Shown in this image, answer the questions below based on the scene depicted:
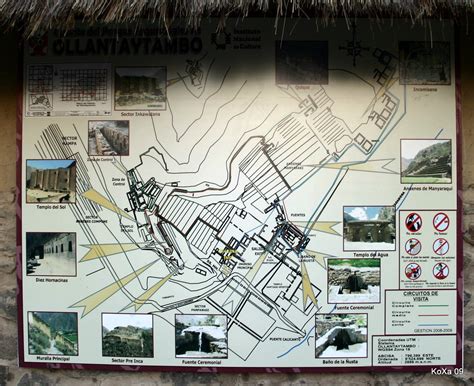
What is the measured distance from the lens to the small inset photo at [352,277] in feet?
10.2

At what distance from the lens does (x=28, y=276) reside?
126 inches

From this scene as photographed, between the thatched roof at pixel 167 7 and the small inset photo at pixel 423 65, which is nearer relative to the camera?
the thatched roof at pixel 167 7

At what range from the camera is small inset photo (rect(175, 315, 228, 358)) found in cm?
314

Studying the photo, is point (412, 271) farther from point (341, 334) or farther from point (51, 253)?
point (51, 253)

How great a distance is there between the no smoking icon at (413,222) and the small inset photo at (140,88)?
1920 mm

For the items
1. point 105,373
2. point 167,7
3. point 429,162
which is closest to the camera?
point 167,7

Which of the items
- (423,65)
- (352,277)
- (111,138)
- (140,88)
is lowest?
(352,277)

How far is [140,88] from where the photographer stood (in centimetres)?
316

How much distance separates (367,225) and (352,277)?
0.39 meters

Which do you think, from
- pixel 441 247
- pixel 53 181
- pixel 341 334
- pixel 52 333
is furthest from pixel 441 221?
pixel 52 333

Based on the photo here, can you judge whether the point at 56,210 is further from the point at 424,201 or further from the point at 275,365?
the point at 424,201

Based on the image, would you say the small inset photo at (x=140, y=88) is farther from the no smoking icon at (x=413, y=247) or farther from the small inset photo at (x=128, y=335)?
the no smoking icon at (x=413, y=247)

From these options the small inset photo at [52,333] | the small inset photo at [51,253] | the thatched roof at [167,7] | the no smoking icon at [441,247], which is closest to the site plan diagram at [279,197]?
the no smoking icon at [441,247]

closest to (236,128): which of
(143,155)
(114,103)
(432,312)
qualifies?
(143,155)
